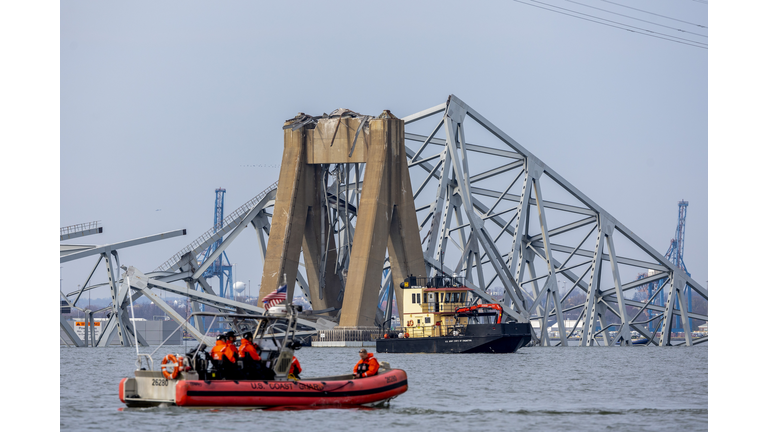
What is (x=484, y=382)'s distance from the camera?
1863 inches

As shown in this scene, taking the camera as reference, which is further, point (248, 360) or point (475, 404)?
point (475, 404)

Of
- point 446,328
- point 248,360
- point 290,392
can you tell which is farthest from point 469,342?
point 248,360

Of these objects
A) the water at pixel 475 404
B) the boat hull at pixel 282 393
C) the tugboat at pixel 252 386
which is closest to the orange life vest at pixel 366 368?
the boat hull at pixel 282 393

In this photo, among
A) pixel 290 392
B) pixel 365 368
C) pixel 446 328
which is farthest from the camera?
pixel 446 328

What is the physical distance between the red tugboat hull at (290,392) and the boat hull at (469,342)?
37.8 m

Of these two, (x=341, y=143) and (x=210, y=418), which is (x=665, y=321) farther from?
(x=210, y=418)

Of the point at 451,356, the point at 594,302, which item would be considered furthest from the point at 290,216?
the point at 594,302

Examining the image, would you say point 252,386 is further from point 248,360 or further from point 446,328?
point 446,328

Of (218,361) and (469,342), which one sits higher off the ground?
(218,361)

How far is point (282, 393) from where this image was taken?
108 ft

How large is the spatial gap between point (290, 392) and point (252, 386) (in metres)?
1.22

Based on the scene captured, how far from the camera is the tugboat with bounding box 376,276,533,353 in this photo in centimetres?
7344

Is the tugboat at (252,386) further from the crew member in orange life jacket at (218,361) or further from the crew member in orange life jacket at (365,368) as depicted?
the crew member in orange life jacket at (365,368)
